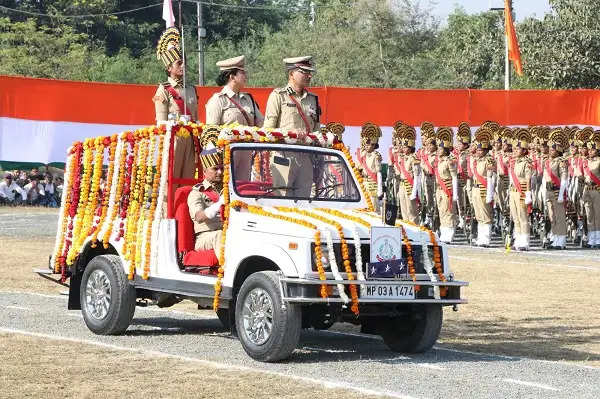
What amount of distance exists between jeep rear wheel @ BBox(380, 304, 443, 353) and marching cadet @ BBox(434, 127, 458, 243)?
673 inches

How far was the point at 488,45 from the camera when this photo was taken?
197 ft

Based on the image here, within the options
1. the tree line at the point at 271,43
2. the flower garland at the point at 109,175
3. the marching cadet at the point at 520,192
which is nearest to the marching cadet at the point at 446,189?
the marching cadet at the point at 520,192

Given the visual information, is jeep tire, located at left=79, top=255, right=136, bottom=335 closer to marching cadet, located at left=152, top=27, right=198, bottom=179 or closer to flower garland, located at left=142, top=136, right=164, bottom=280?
flower garland, located at left=142, top=136, right=164, bottom=280

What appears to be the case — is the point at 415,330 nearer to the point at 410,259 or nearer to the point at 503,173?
the point at 410,259

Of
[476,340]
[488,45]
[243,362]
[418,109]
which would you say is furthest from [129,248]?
[488,45]

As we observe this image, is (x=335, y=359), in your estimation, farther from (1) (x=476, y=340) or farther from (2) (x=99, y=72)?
(2) (x=99, y=72)

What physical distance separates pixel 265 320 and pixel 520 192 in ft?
56.8

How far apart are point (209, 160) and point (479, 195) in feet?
56.4

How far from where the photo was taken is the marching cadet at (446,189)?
98.8 ft

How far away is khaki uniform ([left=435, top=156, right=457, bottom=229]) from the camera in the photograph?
99.0ft

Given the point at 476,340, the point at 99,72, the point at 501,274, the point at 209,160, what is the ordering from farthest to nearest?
the point at 99,72
the point at 501,274
the point at 476,340
the point at 209,160

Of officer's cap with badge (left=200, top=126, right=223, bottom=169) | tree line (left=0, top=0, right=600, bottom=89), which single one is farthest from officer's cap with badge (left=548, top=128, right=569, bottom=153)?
tree line (left=0, top=0, right=600, bottom=89)

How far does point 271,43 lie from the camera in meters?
76.5

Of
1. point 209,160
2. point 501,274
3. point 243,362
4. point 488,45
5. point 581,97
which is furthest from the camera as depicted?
point 488,45
